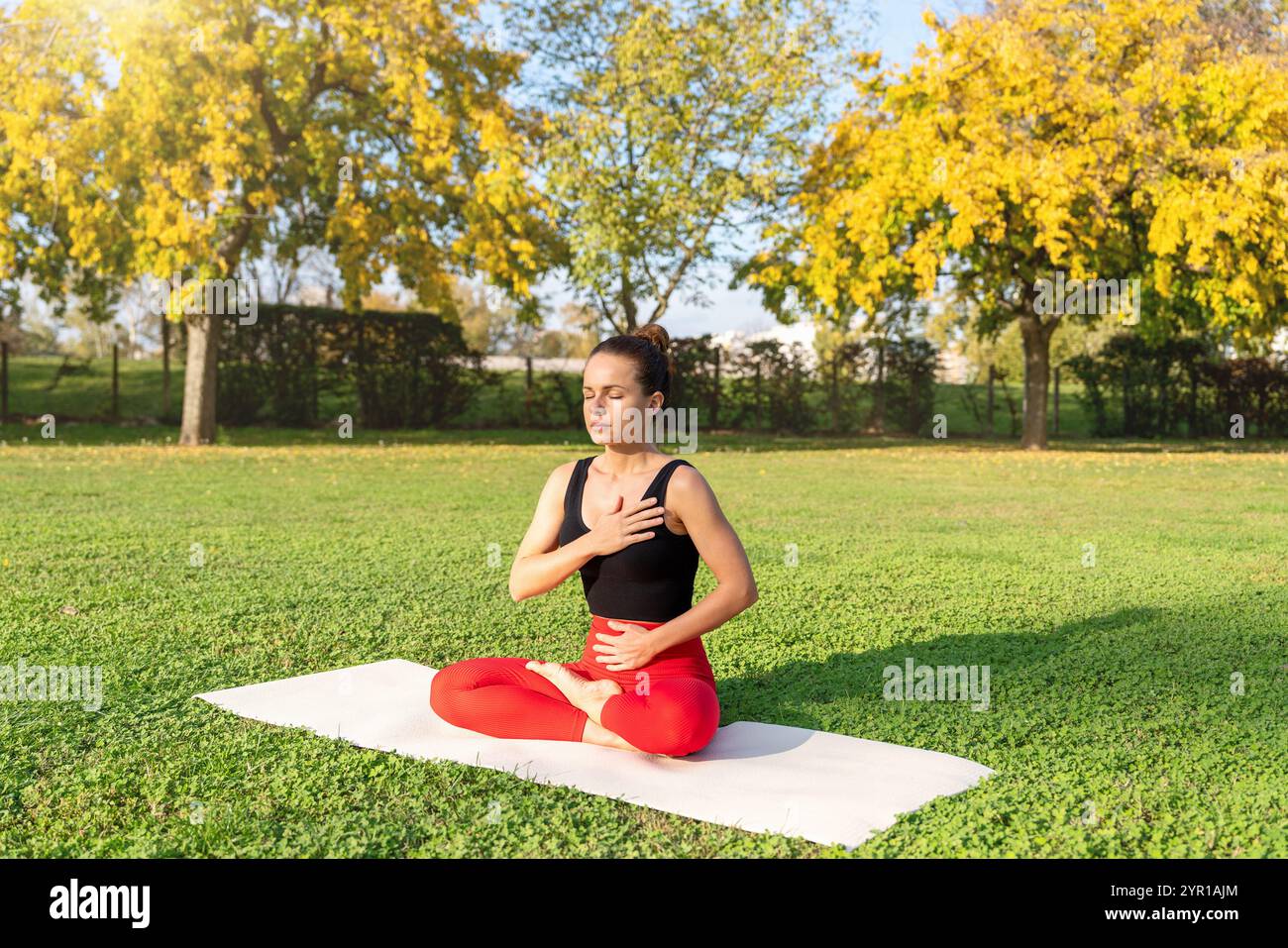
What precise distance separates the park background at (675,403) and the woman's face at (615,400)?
45.7 inches

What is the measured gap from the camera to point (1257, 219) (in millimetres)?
18062

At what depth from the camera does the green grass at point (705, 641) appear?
3.16m

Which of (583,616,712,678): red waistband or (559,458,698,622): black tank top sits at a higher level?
(559,458,698,622): black tank top

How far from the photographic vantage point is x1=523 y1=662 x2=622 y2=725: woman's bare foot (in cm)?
399

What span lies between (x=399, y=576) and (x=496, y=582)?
617 millimetres

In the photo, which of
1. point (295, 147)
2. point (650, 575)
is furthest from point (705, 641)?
point (295, 147)

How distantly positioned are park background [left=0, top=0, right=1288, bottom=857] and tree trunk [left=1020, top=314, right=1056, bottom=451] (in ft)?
0.30

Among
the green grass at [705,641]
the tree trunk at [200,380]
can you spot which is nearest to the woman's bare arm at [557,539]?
the green grass at [705,641]

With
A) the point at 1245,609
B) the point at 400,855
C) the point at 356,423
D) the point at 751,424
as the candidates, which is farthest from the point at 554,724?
the point at 751,424

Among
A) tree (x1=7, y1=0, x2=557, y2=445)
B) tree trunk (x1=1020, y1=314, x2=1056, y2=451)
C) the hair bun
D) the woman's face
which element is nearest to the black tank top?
the woman's face

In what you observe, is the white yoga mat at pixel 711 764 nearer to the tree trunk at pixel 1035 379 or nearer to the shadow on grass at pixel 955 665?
the shadow on grass at pixel 955 665

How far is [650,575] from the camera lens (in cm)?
400

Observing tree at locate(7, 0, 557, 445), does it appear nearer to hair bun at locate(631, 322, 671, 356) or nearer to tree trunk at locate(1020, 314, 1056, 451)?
tree trunk at locate(1020, 314, 1056, 451)
